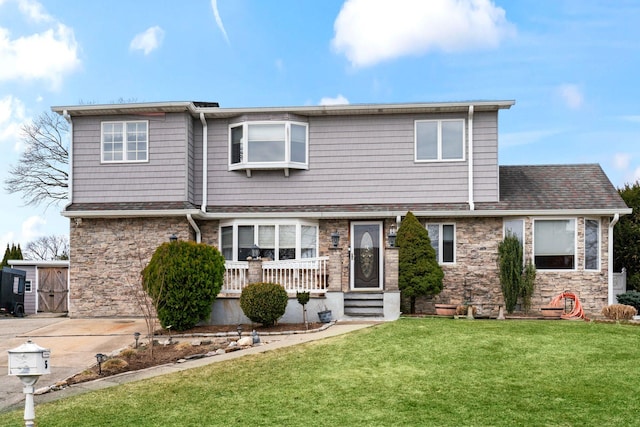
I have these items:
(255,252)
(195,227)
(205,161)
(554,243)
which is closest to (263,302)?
(255,252)

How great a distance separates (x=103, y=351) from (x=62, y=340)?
2.00 metres

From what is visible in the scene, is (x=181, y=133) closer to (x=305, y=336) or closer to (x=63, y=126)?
(x=305, y=336)

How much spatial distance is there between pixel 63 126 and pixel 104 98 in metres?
2.76

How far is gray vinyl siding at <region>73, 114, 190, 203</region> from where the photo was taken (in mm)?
18234

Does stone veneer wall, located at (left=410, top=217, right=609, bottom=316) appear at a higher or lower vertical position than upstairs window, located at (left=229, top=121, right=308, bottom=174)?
lower

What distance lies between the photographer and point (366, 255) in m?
18.1

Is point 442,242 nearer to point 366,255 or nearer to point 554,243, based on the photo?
point 366,255

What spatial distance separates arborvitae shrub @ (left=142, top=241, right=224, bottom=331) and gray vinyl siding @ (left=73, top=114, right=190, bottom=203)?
12.2 feet

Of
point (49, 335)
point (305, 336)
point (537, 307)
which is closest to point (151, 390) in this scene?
point (305, 336)

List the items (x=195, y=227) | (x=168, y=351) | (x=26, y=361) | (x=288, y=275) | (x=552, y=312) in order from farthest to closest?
1. (x=195, y=227)
2. (x=288, y=275)
3. (x=552, y=312)
4. (x=168, y=351)
5. (x=26, y=361)

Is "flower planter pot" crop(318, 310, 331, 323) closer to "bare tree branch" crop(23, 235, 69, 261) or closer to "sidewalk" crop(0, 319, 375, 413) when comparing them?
"sidewalk" crop(0, 319, 375, 413)

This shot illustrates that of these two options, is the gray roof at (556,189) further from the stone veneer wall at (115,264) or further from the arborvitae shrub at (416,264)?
the stone veneer wall at (115,264)

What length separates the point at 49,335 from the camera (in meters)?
15.1

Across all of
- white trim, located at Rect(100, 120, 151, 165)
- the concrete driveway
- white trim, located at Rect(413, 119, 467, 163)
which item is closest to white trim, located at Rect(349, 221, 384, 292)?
white trim, located at Rect(413, 119, 467, 163)
